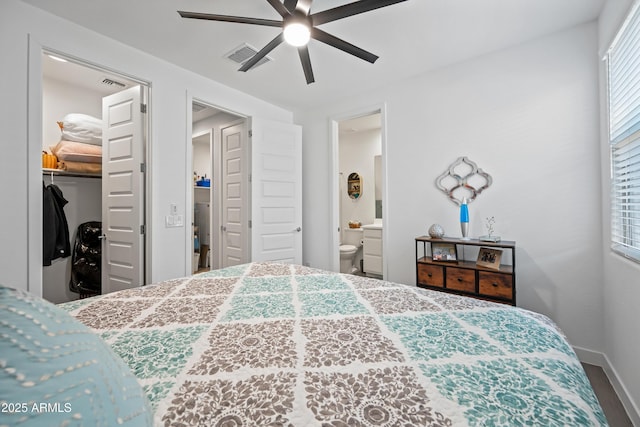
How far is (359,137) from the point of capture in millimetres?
5273

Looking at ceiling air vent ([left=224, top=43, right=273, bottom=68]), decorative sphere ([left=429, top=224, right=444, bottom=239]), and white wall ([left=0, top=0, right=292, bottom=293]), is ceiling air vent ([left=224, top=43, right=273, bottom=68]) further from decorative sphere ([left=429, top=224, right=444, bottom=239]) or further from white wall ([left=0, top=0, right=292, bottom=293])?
decorative sphere ([left=429, top=224, right=444, bottom=239])

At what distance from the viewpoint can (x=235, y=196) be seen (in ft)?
12.8

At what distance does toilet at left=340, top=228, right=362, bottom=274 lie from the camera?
15.1 feet

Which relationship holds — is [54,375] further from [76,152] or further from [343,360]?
[76,152]

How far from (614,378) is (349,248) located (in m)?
3.23

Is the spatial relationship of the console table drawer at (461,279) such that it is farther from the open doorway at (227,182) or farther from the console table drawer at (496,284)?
the open doorway at (227,182)

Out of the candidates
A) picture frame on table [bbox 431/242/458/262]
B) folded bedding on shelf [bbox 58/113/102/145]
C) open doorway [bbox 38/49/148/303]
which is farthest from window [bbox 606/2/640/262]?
folded bedding on shelf [bbox 58/113/102/145]

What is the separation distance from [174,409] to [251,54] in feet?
9.39

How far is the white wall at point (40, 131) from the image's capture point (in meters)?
1.88

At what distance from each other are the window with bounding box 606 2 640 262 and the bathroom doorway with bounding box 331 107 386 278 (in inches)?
110

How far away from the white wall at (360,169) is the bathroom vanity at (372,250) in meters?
0.64

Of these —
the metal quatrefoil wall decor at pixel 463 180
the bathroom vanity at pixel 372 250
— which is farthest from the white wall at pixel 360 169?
the metal quatrefoil wall decor at pixel 463 180

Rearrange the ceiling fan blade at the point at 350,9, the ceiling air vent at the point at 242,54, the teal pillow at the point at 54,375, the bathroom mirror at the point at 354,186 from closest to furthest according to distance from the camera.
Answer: the teal pillow at the point at 54,375, the ceiling fan blade at the point at 350,9, the ceiling air vent at the point at 242,54, the bathroom mirror at the point at 354,186

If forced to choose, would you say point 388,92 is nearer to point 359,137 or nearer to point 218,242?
point 359,137
